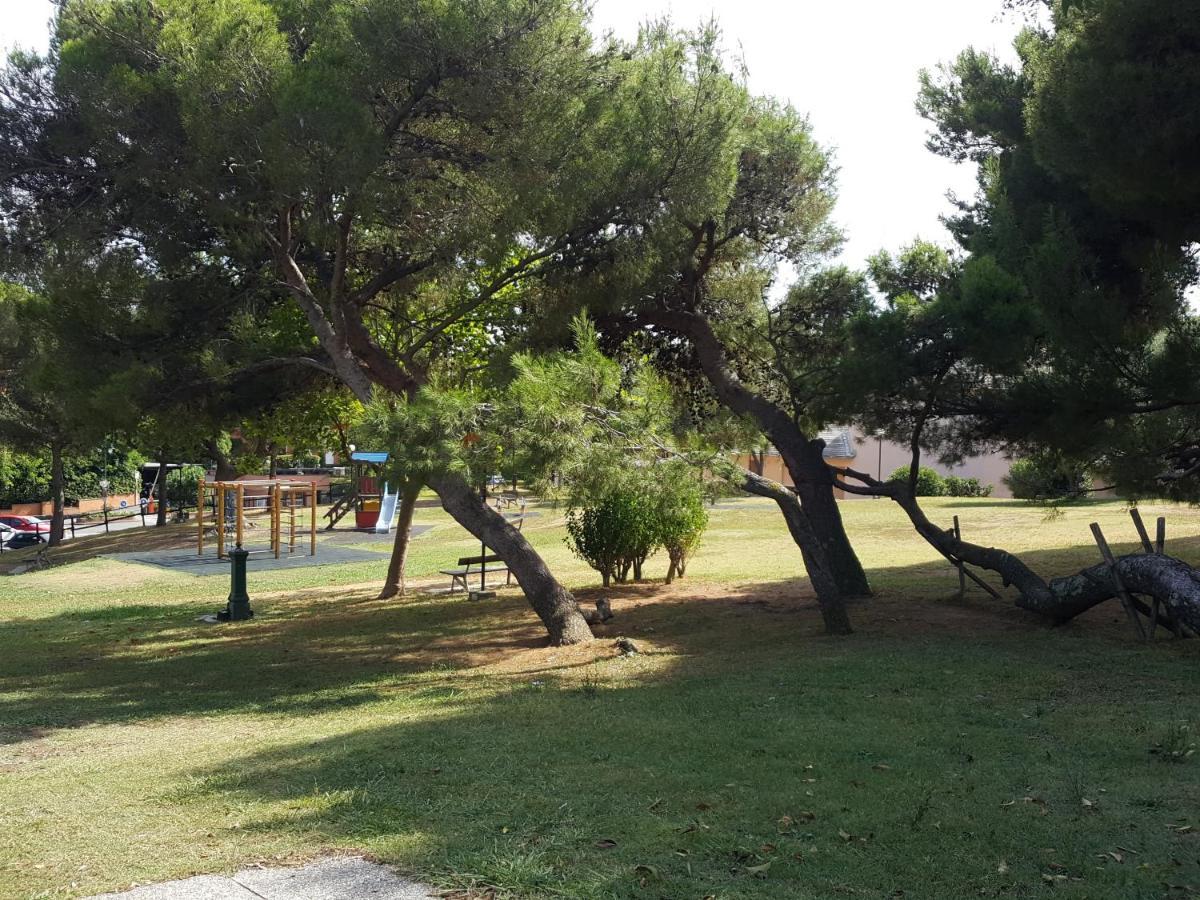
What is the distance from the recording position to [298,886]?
14.0 ft

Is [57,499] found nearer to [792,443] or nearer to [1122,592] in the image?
[792,443]

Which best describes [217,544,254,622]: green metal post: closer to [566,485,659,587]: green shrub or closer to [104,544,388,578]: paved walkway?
[566,485,659,587]: green shrub

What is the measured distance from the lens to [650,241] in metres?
12.3

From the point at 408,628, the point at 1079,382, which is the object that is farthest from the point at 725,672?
the point at 408,628

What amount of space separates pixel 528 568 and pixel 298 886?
7910mm

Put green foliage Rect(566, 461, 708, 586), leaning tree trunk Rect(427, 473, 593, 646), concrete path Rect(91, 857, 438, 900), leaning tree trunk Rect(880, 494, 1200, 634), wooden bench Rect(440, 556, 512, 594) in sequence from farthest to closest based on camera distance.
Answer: green foliage Rect(566, 461, 708, 586) < wooden bench Rect(440, 556, 512, 594) < leaning tree trunk Rect(427, 473, 593, 646) < leaning tree trunk Rect(880, 494, 1200, 634) < concrete path Rect(91, 857, 438, 900)

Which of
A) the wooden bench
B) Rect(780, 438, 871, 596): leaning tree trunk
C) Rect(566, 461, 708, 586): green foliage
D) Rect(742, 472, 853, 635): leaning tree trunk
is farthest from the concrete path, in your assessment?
Rect(566, 461, 708, 586): green foliage

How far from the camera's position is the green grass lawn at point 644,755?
177 inches

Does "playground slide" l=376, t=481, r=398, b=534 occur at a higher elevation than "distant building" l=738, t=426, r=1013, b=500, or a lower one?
lower

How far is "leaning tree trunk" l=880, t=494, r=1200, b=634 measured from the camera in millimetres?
9414

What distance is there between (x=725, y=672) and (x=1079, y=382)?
407cm

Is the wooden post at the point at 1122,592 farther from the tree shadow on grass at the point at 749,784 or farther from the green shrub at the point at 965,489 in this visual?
the green shrub at the point at 965,489

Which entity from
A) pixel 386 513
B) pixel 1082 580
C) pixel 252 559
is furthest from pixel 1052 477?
pixel 386 513

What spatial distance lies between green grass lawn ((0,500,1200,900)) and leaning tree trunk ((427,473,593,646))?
1.34 feet
